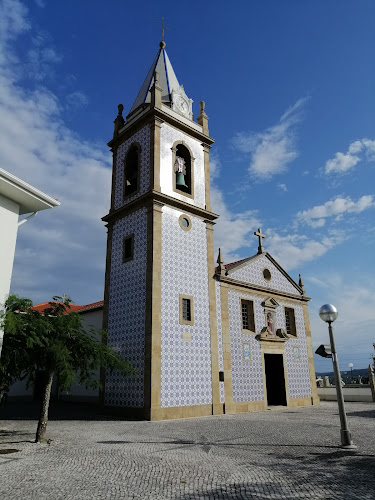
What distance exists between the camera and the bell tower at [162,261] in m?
15.5

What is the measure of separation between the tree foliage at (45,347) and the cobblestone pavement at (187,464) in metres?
1.55

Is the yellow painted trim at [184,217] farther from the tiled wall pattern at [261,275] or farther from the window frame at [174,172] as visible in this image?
the tiled wall pattern at [261,275]

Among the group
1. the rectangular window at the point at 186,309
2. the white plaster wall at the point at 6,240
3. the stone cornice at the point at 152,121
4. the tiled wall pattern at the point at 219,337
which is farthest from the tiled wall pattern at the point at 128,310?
the white plaster wall at the point at 6,240

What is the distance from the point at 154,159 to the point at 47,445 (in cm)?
1278

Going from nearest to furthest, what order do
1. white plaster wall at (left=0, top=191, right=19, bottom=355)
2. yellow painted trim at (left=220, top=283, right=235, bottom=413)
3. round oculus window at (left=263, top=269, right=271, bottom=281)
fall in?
white plaster wall at (left=0, top=191, right=19, bottom=355)
yellow painted trim at (left=220, top=283, right=235, bottom=413)
round oculus window at (left=263, top=269, right=271, bottom=281)

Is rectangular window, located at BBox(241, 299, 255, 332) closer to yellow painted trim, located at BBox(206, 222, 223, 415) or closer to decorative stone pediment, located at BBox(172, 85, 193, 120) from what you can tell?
yellow painted trim, located at BBox(206, 222, 223, 415)

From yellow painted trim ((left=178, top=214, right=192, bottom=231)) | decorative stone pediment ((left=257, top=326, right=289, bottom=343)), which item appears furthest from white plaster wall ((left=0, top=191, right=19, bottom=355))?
decorative stone pediment ((left=257, top=326, right=289, bottom=343))

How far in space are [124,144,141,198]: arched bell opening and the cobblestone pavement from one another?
11.7 meters

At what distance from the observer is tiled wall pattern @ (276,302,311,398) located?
71.9 feet

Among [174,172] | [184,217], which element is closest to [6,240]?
[184,217]

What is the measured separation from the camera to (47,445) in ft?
29.3

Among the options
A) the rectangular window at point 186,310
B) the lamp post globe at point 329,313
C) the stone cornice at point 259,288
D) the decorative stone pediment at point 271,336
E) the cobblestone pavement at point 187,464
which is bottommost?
→ the cobblestone pavement at point 187,464

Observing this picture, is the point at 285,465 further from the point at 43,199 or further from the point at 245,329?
the point at 245,329

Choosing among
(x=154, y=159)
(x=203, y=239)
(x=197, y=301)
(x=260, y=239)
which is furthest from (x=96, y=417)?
(x=260, y=239)
